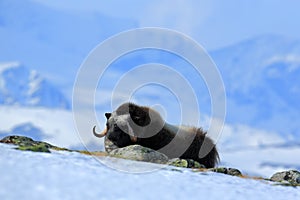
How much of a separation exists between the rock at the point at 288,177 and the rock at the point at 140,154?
366 cm

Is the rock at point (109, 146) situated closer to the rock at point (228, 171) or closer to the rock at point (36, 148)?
the rock at point (36, 148)

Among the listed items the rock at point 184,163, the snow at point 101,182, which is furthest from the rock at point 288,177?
the rock at point 184,163

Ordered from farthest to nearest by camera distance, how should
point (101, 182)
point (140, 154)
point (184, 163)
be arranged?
point (184, 163) < point (140, 154) < point (101, 182)

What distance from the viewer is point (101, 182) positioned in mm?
13641

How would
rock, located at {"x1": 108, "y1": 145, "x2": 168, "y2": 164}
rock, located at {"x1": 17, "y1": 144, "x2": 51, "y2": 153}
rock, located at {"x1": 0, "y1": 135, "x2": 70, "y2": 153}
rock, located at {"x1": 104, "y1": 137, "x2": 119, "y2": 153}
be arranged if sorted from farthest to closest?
1. rock, located at {"x1": 104, "y1": 137, "x2": 119, "y2": 153}
2. rock, located at {"x1": 108, "y1": 145, "x2": 168, "y2": 164}
3. rock, located at {"x1": 0, "y1": 135, "x2": 70, "y2": 153}
4. rock, located at {"x1": 17, "y1": 144, "x2": 51, "y2": 153}

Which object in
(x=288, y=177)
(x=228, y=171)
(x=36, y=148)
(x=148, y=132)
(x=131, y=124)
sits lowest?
(x=36, y=148)

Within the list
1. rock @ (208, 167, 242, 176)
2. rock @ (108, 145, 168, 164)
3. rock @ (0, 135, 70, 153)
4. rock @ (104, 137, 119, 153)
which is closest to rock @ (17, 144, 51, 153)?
rock @ (0, 135, 70, 153)

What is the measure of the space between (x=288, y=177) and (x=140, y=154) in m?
4.81

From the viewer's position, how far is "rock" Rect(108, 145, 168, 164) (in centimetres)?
1698

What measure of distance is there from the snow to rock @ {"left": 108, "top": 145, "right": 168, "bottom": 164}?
2.11 feet

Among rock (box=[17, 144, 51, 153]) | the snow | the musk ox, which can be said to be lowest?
the snow

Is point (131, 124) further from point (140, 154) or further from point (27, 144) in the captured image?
point (27, 144)

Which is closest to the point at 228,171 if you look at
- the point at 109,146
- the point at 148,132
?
the point at 148,132

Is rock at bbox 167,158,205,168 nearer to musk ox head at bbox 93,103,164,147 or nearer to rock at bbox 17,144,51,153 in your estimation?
musk ox head at bbox 93,103,164,147
